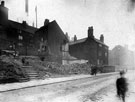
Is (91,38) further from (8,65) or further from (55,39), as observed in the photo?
(8,65)

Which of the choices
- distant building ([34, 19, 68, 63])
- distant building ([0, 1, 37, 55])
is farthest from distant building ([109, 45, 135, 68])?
distant building ([0, 1, 37, 55])

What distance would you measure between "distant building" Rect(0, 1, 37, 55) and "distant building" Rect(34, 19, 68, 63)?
7.17 ft

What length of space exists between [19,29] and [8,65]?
2085 centimetres

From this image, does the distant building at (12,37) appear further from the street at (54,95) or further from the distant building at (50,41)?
the street at (54,95)

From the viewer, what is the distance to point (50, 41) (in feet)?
126

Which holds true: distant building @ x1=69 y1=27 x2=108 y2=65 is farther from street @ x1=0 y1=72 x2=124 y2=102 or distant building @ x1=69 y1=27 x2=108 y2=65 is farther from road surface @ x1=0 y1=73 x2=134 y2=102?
road surface @ x1=0 y1=73 x2=134 y2=102

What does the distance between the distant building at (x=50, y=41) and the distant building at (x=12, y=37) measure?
219 centimetres

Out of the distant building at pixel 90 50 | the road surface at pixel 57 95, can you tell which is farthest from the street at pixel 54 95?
the distant building at pixel 90 50

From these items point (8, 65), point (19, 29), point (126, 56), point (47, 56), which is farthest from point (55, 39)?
point (126, 56)

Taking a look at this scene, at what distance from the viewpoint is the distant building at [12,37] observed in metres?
32.4

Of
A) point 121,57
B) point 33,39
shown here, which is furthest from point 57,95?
point 121,57

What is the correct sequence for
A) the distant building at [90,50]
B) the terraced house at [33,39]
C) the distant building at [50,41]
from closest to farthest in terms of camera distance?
1. the terraced house at [33,39]
2. the distant building at [50,41]
3. the distant building at [90,50]

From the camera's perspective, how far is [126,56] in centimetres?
7806

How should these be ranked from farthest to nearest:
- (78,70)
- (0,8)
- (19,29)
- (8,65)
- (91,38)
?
(91,38) → (19,29) → (0,8) → (78,70) → (8,65)
